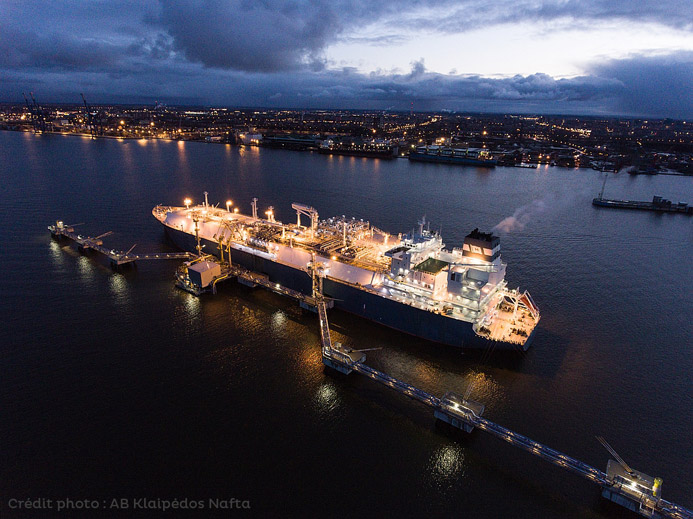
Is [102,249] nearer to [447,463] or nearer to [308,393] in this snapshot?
[308,393]

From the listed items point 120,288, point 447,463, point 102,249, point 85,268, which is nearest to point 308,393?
point 447,463

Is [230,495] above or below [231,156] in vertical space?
below

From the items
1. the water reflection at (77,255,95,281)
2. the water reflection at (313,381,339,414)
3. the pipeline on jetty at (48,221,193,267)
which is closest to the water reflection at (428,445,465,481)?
the water reflection at (313,381,339,414)

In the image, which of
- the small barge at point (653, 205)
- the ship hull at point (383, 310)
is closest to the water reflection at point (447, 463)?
the ship hull at point (383, 310)

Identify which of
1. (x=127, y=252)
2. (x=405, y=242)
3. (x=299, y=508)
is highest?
(x=405, y=242)

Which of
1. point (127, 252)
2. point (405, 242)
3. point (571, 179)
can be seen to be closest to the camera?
point (405, 242)

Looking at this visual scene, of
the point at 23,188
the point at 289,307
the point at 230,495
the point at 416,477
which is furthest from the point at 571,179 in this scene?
the point at 23,188

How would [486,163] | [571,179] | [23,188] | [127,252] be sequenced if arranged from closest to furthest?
[127,252] < [23,188] < [571,179] < [486,163]

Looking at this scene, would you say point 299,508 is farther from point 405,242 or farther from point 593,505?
point 405,242
